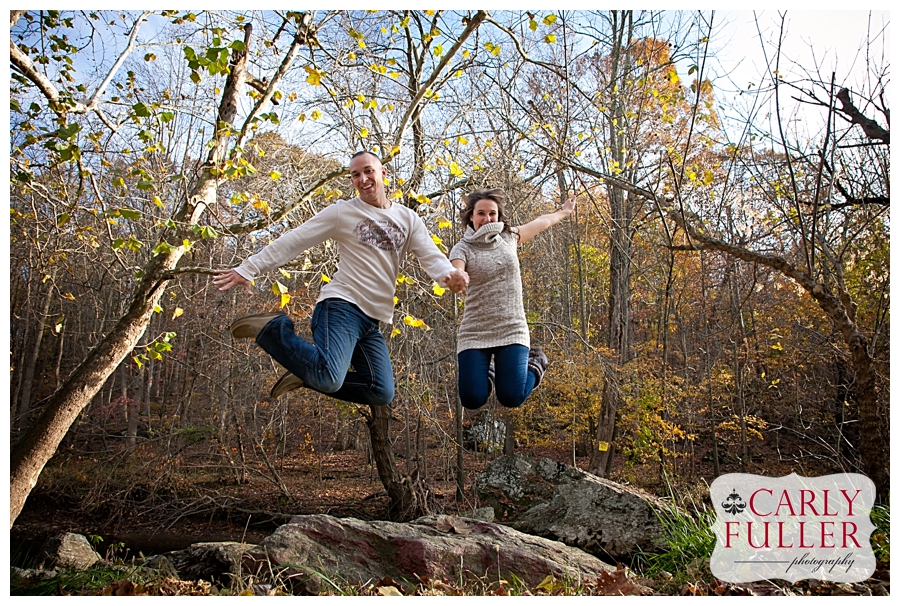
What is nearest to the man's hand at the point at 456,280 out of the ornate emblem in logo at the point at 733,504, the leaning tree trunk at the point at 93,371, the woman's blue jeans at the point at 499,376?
the woman's blue jeans at the point at 499,376

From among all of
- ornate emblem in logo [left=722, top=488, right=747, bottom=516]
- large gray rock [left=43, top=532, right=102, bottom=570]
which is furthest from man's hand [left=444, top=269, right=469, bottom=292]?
large gray rock [left=43, top=532, right=102, bottom=570]

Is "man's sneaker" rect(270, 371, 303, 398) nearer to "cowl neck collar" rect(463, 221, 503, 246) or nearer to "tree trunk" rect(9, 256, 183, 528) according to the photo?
"cowl neck collar" rect(463, 221, 503, 246)

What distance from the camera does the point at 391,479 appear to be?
7.44m

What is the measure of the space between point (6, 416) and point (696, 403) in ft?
28.1

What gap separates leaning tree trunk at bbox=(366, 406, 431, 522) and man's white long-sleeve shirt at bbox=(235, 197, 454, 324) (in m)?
4.57

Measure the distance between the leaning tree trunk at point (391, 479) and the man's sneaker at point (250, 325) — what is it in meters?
4.57

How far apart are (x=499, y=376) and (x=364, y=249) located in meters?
0.92

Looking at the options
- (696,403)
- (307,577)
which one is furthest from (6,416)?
(696,403)

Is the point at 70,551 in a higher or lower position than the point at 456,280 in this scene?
lower

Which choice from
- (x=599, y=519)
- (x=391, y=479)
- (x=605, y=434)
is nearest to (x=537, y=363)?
(x=599, y=519)

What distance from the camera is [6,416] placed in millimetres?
3248

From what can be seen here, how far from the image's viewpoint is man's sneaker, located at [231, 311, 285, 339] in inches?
111

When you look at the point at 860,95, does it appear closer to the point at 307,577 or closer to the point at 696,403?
the point at 307,577

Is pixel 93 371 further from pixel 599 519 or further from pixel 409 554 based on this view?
pixel 599 519
